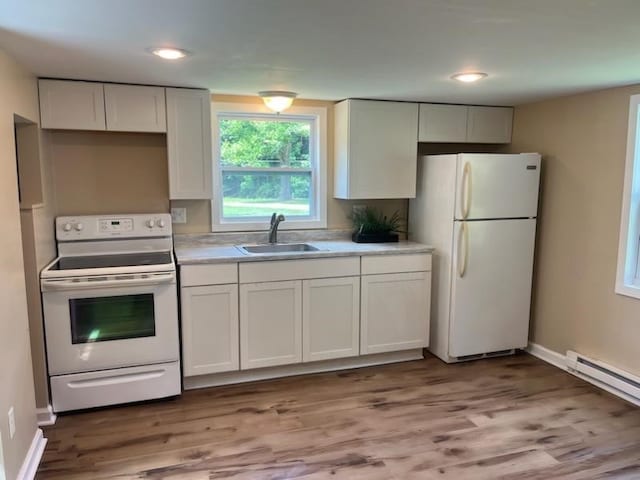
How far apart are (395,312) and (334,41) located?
2187 mm

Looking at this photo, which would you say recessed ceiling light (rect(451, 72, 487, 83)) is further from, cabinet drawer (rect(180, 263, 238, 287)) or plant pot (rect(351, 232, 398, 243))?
cabinet drawer (rect(180, 263, 238, 287))

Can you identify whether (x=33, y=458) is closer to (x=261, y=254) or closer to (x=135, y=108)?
(x=261, y=254)

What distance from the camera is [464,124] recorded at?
3.94 metres

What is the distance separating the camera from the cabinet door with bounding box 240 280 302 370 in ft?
10.7

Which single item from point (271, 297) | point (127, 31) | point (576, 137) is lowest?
point (271, 297)

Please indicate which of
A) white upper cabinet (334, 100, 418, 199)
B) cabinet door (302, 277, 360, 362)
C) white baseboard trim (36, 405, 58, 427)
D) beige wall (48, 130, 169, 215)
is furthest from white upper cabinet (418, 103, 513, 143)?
white baseboard trim (36, 405, 58, 427)

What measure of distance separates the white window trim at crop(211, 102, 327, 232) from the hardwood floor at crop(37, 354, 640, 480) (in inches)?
48.5

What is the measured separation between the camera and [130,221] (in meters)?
3.36

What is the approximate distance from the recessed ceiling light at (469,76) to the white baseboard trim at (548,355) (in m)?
2.22

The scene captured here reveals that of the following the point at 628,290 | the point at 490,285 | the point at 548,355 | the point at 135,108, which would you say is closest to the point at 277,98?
the point at 135,108

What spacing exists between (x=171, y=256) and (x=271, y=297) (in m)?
0.74

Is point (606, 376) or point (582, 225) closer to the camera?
point (606, 376)

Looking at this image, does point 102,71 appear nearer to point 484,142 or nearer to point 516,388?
point 484,142

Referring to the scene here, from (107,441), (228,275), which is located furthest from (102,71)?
(107,441)
